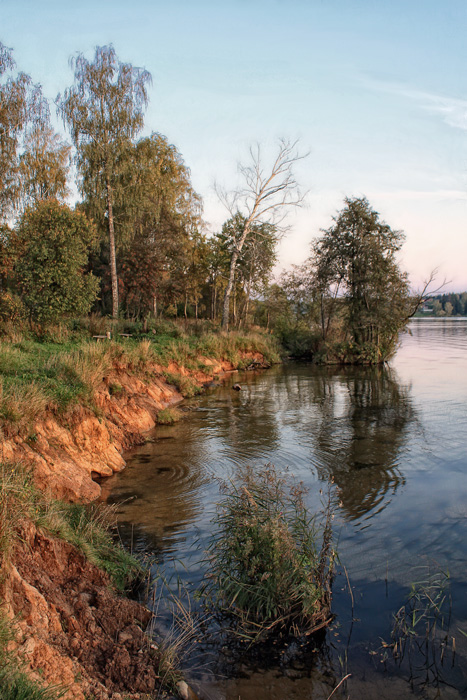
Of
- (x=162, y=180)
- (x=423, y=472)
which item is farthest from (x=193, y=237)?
(x=423, y=472)

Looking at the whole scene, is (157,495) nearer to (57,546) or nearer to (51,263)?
(57,546)

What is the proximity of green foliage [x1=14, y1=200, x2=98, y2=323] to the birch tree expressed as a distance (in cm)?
701

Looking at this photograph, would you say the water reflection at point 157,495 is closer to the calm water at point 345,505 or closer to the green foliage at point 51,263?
the calm water at point 345,505

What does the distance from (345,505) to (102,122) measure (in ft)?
77.0

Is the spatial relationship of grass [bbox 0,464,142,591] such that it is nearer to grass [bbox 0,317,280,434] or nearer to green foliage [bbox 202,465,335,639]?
green foliage [bbox 202,465,335,639]

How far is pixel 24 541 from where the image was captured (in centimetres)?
372

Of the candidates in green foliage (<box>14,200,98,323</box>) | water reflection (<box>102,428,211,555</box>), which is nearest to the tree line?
green foliage (<box>14,200,98,323</box>)

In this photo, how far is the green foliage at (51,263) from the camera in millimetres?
Result: 15836

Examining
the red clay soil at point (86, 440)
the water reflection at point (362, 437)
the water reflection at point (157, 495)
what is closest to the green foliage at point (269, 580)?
the water reflection at point (362, 437)

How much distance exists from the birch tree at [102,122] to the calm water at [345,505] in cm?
1401

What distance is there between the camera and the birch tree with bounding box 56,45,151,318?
23094mm

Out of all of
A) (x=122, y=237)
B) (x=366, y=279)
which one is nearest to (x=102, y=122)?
(x=122, y=237)

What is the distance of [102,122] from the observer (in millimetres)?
23406

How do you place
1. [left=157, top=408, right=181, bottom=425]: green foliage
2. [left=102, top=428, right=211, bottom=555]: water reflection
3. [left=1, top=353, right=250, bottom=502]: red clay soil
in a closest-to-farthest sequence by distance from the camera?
[left=102, top=428, right=211, bottom=555]: water reflection → [left=1, top=353, right=250, bottom=502]: red clay soil → [left=157, top=408, right=181, bottom=425]: green foliage
